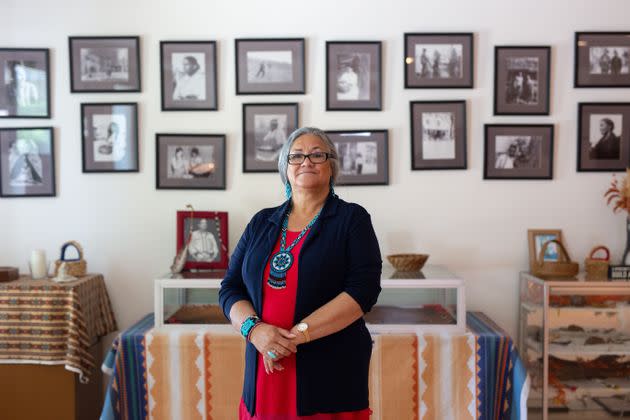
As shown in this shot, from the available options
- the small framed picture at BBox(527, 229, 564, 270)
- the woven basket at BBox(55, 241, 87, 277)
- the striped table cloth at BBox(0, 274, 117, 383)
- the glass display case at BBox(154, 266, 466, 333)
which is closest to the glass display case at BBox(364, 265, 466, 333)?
the glass display case at BBox(154, 266, 466, 333)

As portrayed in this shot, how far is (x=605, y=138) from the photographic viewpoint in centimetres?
305

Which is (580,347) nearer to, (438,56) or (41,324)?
(438,56)

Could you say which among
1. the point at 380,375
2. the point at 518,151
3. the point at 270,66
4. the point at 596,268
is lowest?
the point at 380,375

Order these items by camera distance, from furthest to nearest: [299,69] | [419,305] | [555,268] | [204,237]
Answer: [299,69] → [204,237] → [555,268] → [419,305]

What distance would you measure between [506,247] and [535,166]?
1.62ft

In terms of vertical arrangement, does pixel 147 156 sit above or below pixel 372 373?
above

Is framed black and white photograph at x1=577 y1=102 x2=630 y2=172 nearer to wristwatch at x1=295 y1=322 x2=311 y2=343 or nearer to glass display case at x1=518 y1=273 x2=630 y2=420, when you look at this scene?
glass display case at x1=518 y1=273 x2=630 y2=420

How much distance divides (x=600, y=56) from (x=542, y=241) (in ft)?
3.65

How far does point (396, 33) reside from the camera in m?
3.04

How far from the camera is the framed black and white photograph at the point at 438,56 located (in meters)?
3.01

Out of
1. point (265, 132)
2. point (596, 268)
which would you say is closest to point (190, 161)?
point (265, 132)

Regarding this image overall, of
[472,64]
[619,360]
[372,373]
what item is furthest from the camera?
[472,64]

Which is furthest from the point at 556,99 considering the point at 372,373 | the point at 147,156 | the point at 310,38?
the point at 147,156

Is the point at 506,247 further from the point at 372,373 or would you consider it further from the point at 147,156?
the point at 147,156
